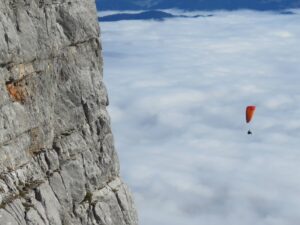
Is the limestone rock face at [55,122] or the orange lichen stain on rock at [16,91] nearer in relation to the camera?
the limestone rock face at [55,122]

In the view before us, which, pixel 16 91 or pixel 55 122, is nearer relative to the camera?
pixel 16 91

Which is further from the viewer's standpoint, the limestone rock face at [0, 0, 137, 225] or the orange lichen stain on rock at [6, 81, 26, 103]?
the orange lichen stain on rock at [6, 81, 26, 103]

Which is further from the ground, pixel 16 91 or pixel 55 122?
pixel 16 91

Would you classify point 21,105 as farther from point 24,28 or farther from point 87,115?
point 87,115
